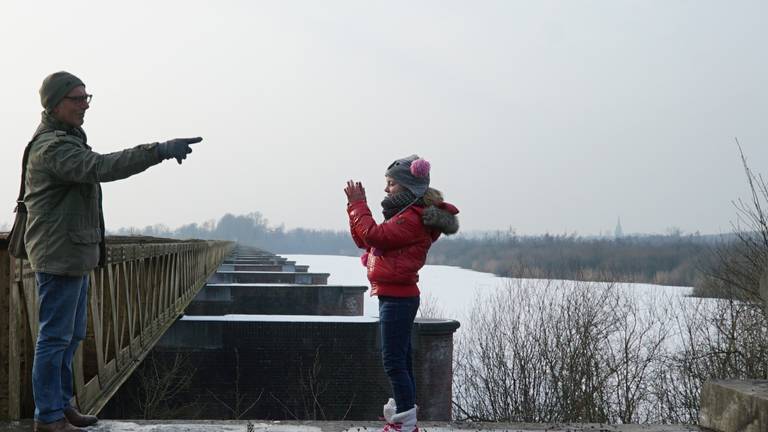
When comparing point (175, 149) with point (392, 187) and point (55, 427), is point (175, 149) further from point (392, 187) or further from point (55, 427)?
point (55, 427)

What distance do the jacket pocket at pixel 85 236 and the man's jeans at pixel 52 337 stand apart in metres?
0.22

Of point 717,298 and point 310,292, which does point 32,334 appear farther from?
point 310,292

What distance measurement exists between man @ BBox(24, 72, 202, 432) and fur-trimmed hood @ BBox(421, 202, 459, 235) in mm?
1525

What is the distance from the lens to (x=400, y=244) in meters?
3.85

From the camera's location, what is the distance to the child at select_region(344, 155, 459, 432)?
3.84 meters

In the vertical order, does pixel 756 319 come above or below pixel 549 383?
above

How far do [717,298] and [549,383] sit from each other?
494 centimetres

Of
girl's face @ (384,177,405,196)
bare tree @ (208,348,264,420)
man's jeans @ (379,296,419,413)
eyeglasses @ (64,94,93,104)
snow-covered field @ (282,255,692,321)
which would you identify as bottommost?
bare tree @ (208,348,264,420)

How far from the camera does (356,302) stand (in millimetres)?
24125

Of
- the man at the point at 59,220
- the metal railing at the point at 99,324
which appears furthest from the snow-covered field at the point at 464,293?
the man at the point at 59,220

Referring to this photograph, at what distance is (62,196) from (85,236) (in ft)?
0.75

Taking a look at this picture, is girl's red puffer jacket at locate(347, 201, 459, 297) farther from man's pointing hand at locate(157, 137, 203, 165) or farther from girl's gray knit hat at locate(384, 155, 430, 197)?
man's pointing hand at locate(157, 137, 203, 165)

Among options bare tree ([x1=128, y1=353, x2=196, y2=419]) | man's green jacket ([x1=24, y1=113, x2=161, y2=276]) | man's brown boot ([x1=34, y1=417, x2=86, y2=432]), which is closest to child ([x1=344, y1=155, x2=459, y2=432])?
man's green jacket ([x1=24, y1=113, x2=161, y2=276])

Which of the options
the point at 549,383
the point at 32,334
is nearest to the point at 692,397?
the point at 549,383
